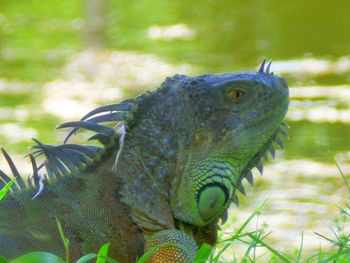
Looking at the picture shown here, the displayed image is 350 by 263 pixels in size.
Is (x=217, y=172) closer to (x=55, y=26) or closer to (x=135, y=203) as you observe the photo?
(x=135, y=203)

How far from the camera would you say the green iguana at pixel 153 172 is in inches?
138

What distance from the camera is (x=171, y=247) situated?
3.42 metres

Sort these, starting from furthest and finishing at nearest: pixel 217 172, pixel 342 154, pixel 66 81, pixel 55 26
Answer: pixel 55 26
pixel 66 81
pixel 342 154
pixel 217 172

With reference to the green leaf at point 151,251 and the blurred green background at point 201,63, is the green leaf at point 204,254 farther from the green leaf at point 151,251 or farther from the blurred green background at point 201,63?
the blurred green background at point 201,63

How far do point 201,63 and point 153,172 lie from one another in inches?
317

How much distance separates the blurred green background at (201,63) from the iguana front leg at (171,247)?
12.0 ft

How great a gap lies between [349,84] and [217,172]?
22.9 ft

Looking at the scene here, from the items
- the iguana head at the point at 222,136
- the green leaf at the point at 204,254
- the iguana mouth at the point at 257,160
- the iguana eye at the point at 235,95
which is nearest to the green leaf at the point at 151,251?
the green leaf at the point at 204,254

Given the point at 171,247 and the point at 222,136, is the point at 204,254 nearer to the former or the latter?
the point at 171,247

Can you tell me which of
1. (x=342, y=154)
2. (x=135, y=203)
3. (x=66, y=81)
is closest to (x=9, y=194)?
(x=135, y=203)

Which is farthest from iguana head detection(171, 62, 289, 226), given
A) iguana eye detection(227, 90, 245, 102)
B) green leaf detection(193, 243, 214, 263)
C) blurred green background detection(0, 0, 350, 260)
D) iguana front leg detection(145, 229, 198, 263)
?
blurred green background detection(0, 0, 350, 260)

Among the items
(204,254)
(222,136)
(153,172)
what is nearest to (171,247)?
(204,254)

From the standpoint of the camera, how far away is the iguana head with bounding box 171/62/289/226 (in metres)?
3.67

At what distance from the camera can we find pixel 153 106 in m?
3.73
